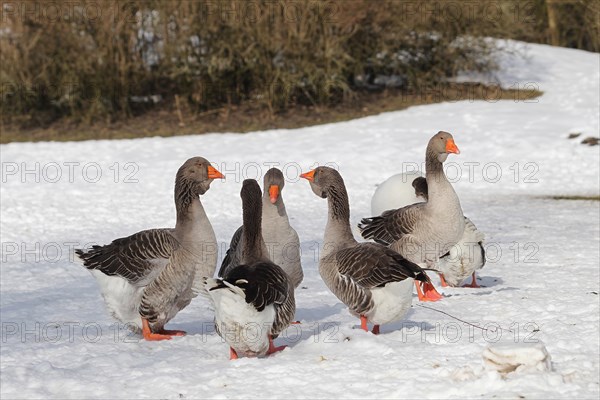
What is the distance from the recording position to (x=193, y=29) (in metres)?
20.7

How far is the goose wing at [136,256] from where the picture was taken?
6.91 metres

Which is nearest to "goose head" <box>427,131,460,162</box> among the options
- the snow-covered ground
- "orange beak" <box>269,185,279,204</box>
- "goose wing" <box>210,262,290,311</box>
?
the snow-covered ground

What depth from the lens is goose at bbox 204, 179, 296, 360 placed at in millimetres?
6082

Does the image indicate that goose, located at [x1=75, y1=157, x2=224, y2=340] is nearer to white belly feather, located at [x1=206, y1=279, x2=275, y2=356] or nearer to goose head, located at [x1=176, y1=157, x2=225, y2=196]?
goose head, located at [x1=176, y1=157, x2=225, y2=196]

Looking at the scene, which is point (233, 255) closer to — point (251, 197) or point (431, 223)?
point (251, 197)

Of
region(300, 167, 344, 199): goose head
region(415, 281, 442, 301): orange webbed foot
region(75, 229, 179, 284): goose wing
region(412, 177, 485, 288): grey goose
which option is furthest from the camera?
region(412, 177, 485, 288): grey goose

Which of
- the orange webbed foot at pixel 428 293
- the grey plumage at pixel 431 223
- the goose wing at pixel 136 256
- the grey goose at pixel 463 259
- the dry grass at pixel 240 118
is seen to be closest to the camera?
the goose wing at pixel 136 256

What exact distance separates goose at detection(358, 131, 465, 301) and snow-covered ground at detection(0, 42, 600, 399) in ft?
1.67

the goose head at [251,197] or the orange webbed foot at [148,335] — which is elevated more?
the goose head at [251,197]

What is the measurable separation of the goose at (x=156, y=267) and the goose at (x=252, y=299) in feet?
1.46

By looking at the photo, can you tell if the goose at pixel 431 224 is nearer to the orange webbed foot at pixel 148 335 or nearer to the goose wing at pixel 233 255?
the goose wing at pixel 233 255

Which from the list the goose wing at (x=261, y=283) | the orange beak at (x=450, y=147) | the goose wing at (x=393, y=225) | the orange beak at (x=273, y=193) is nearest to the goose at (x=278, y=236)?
the orange beak at (x=273, y=193)

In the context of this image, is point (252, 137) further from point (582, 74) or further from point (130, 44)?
point (582, 74)

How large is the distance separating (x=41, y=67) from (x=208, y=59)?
13.1 feet
